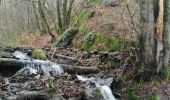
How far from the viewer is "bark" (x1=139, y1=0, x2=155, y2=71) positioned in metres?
10.5

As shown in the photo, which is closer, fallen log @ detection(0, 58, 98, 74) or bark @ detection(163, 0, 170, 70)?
bark @ detection(163, 0, 170, 70)

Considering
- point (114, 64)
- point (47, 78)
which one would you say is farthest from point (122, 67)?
point (47, 78)

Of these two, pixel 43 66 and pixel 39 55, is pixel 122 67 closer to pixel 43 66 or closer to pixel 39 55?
pixel 43 66

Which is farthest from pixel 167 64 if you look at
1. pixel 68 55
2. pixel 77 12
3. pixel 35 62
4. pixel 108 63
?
pixel 77 12

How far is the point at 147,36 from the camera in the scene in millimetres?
10523

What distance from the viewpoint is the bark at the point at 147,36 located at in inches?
412

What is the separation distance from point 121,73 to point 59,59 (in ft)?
13.0

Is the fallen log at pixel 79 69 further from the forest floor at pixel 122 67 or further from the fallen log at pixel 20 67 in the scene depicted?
the forest floor at pixel 122 67

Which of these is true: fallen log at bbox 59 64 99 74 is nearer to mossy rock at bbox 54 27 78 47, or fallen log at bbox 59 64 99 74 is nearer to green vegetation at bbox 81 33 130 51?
green vegetation at bbox 81 33 130 51

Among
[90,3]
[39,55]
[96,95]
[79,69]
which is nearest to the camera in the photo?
[96,95]

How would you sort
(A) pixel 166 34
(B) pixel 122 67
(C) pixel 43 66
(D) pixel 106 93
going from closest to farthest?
(D) pixel 106 93 → (A) pixel 166 34 → (B) pixel 122 67 → (C) pixel 43 66

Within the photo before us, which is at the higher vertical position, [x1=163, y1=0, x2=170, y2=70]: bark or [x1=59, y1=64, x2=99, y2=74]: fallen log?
[x1=163, y1=0, x2=170, y2=70]: bark

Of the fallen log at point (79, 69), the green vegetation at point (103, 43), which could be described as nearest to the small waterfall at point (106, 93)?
the fallen log at point (79, 69)

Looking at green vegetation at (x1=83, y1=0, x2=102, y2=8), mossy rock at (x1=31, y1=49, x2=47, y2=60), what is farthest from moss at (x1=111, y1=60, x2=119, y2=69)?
green vegetation at (x1=83, y1=0, x2=102, y2=8)
